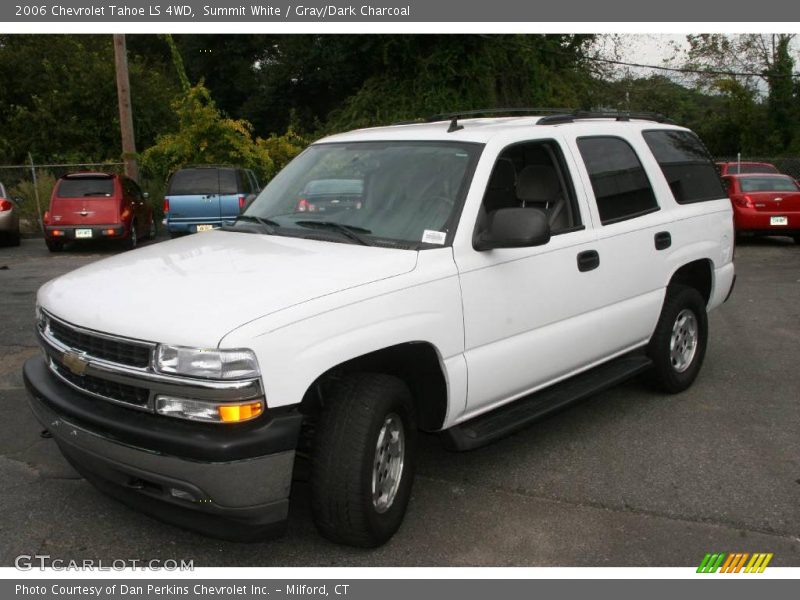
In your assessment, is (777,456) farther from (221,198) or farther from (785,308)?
(221,198)

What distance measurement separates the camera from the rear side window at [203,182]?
15906mm

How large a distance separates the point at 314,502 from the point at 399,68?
21.7 m

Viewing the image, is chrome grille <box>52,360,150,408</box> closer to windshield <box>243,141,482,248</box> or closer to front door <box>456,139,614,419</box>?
windshield <box>243,141,482,248</box>

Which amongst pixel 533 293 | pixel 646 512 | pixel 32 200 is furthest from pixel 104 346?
pixel 32 200

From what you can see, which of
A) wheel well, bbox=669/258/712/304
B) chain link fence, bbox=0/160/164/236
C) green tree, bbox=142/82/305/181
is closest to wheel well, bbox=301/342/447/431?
wheel well, bbox=669/258/712/304

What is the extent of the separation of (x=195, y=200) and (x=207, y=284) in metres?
12.7

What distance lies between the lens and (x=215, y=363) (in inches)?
117

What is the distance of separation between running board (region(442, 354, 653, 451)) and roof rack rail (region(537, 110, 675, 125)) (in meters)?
1.55

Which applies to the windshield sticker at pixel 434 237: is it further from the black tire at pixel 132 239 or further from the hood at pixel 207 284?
the black tire at pixel 132 239

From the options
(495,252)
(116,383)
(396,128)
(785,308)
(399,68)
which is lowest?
(785,308)

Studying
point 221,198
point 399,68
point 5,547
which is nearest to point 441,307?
point 5,547

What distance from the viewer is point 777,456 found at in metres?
4.71

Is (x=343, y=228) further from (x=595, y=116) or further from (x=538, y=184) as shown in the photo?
(x=595, y=116)

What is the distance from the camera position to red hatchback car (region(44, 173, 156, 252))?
15.3 meters
